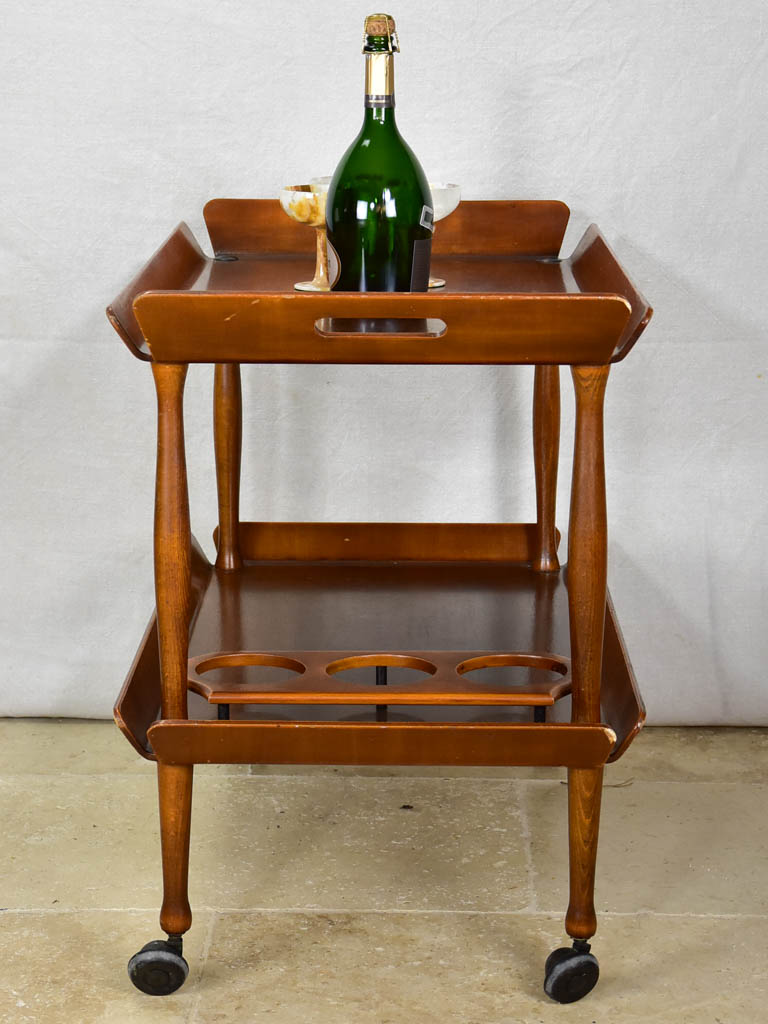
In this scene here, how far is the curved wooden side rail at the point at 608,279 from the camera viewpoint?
140 centimetres

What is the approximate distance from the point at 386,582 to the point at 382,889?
428 millimetres

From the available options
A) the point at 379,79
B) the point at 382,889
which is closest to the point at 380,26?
the point at 379,79

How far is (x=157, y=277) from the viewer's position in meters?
1.57

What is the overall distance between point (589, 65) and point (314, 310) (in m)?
0.94

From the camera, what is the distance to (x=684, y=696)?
2.33 metres

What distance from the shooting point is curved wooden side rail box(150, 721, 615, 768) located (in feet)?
4.91

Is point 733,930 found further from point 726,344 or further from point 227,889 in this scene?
point 726,344

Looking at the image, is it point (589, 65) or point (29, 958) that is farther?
point (589, 65)

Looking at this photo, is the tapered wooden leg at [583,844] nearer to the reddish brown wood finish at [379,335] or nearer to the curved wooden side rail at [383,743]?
the curved wooden side rail at [383,743]

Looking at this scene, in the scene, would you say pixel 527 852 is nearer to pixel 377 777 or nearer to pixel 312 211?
pixel 377 777

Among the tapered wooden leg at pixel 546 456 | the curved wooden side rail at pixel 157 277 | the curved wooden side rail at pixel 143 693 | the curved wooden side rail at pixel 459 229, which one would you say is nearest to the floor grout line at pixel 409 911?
the curved wooden side rail at pixel 143 693

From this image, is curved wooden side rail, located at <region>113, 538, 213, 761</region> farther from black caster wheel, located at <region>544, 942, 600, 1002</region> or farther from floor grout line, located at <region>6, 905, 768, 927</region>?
black caster wheel, located at <region>544, 942, 600, 1002</region>

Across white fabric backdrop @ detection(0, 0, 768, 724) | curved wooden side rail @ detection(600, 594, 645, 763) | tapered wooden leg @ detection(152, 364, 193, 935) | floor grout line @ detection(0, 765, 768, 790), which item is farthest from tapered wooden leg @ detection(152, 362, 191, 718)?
white fabric backdrop @ detection(0, 0, 768, 724)

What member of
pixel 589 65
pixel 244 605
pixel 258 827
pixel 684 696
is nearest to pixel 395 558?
pixel 244 605
